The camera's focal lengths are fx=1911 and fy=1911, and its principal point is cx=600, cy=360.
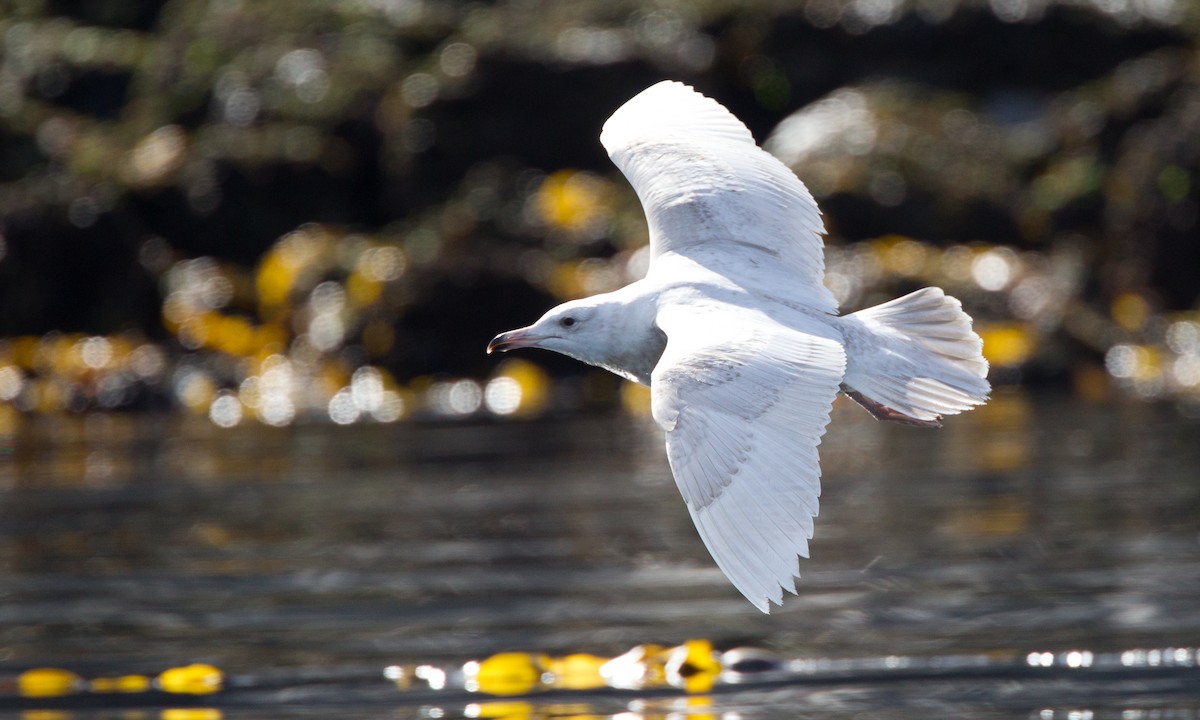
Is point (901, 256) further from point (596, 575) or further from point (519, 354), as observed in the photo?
point (596, 575)

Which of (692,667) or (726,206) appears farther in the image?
(692,667)

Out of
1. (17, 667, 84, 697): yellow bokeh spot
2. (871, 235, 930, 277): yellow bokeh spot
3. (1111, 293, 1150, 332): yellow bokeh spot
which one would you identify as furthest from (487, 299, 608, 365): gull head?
(1111, 293, 1150, 332): yellow bokeh spot

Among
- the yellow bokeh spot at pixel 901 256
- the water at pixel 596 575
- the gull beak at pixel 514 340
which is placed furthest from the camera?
the yellow bokeh spot at pixel 901 256

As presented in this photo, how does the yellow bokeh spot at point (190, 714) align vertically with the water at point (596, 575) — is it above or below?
below

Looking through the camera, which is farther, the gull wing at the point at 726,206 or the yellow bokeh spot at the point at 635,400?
the yellow bokeh spot at the point at 635,400

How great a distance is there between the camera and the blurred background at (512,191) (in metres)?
20.6

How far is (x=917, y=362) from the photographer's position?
724cm

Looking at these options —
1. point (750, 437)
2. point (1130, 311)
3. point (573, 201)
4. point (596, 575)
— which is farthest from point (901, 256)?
point (750, 437)

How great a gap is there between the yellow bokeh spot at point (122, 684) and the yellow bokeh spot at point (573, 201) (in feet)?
47.7

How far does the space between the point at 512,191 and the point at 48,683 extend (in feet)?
52.8

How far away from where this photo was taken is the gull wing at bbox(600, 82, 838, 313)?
745 centimetres

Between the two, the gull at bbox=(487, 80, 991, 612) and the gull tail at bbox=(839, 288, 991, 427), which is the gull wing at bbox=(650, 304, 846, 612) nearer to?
the gull at bbox=(487, 80, 991, 612)

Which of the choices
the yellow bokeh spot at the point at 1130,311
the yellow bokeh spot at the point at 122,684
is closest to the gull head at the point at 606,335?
the yellow bokeh spot at the point at 122,684

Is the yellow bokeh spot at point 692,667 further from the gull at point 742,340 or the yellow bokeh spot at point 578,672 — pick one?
the gull at point 742,340
